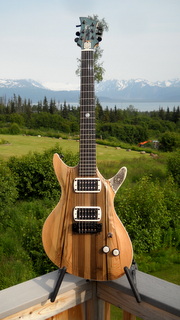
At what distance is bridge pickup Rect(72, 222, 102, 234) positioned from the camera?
3.76ft

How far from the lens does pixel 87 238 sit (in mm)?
1152

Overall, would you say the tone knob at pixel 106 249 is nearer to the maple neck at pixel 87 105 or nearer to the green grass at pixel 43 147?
the maple neck at pixel 87 105

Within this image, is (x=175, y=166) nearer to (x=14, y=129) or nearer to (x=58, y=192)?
(x=58, y=192)

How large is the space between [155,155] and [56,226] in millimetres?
8310

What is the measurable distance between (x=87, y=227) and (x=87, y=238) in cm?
4

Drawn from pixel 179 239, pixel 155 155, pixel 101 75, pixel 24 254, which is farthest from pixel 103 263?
pixel 155 155

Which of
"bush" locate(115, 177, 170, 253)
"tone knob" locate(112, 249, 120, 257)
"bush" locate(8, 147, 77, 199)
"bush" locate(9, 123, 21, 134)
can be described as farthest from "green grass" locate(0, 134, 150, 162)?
"tone knob" locate(112, 249, 120, 257)

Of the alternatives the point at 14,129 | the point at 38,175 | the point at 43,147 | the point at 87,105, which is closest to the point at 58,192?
the point at 38,175

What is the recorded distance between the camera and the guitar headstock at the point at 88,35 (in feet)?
3.96

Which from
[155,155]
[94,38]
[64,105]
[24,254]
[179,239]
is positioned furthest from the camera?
[64,105]

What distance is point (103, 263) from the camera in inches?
45.0

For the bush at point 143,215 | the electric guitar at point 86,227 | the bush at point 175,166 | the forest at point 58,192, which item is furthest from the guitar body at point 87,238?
the bush at point 175,166

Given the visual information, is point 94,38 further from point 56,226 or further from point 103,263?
point 103,263

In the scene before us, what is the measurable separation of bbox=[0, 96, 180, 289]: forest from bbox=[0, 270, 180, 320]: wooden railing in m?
2.53
